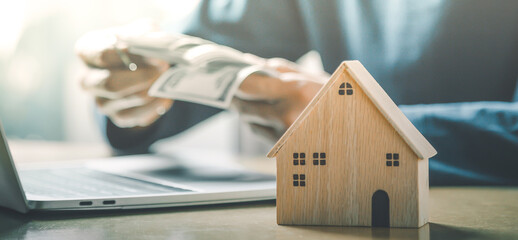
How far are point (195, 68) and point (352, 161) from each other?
0.34 metres

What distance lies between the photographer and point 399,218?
419 mm

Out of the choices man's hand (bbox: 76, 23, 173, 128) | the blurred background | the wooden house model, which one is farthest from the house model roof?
the blurred background

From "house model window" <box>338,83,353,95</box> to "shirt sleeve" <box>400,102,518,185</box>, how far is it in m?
0.36

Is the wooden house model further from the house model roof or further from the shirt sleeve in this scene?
the shirt sleeve

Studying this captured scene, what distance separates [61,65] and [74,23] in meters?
0.19

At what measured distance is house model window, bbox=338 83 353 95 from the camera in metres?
0.43

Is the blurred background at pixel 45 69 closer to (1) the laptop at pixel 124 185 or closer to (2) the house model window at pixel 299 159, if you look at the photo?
(1) the laptop at pixel 124 185

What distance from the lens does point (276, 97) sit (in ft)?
2.43

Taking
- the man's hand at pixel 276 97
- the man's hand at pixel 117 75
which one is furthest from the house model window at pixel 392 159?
the man's hand at pixel 117 75

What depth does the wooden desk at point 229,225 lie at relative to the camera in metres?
0.40

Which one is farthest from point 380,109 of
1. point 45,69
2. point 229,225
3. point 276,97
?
point 45,69

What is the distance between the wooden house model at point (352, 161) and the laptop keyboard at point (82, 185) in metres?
0.17

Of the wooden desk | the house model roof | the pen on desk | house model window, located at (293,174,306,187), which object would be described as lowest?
the wooden desk

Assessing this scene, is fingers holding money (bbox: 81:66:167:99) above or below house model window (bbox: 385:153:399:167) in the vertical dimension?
above
